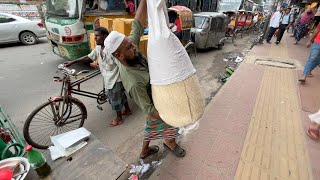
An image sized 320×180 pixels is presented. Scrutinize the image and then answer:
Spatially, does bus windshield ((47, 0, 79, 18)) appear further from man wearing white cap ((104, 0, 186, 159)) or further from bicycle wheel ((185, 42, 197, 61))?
man wearing white cap ((104, 0, 186, 159))

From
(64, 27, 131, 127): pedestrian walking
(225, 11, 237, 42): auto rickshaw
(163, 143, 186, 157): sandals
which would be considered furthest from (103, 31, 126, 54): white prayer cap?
(225, 11, 237, 42): auto rickshaw

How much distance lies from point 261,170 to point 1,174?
260 cm

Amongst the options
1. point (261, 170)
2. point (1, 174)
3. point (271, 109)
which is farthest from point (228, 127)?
point (1, 174)

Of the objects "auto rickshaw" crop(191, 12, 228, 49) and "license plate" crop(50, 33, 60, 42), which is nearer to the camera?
"license plate" crop(50, 33, 60, 42)

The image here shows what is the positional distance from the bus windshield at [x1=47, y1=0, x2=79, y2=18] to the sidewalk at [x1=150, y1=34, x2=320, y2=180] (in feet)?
13.8

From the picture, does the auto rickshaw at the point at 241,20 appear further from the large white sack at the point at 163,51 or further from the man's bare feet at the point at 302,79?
the large white sack at the point at 163,51

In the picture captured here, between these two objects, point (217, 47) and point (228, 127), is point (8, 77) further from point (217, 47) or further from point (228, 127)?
point (217, 47)

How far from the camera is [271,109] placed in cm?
349

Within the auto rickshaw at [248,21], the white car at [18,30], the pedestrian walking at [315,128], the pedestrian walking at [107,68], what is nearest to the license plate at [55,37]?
the pedestrian walking at [107,68]

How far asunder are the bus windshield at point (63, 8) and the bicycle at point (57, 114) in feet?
9.27

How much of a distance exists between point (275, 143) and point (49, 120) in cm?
349

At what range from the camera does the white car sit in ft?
24.4

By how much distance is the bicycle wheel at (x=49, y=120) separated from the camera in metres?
2.51

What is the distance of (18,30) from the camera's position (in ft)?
25.4
